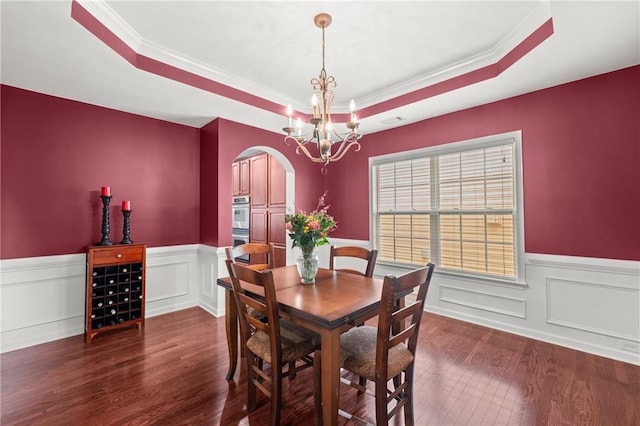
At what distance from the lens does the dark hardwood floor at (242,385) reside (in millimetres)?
1846

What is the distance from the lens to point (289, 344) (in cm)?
183

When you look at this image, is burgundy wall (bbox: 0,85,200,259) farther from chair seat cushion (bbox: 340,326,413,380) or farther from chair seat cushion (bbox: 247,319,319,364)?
chair seat cushion (bbox: 340,326,413,380)

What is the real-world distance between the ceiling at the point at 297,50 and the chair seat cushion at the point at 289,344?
228cm

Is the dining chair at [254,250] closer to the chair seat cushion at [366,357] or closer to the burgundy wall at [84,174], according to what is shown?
the chair seat cushion at [366,357]

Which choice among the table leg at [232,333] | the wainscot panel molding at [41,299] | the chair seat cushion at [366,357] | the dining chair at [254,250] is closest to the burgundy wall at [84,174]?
the wainscot panel molding at [41,299]

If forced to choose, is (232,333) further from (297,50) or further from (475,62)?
(475,62)

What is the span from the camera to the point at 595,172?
103 inches

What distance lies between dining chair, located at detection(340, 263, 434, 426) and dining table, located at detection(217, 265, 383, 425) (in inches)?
6.8

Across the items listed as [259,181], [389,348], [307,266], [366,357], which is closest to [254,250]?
[307,266]

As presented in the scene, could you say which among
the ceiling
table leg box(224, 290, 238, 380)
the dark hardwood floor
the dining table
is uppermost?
the ceiling

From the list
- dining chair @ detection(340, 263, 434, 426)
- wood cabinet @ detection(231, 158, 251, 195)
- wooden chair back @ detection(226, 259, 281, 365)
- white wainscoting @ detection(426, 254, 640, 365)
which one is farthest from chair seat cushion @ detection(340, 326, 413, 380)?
wood cabinet @ detection(231, 158, 251, 195)

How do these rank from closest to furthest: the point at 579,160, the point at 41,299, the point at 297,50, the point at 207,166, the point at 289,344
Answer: the point at 289,344, the point at 297,50, the point at 579,160, the point at 41,299, the point at 207,166

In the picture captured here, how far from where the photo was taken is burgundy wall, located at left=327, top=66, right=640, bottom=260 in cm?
248

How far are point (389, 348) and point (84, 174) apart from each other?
3599 millimetres
